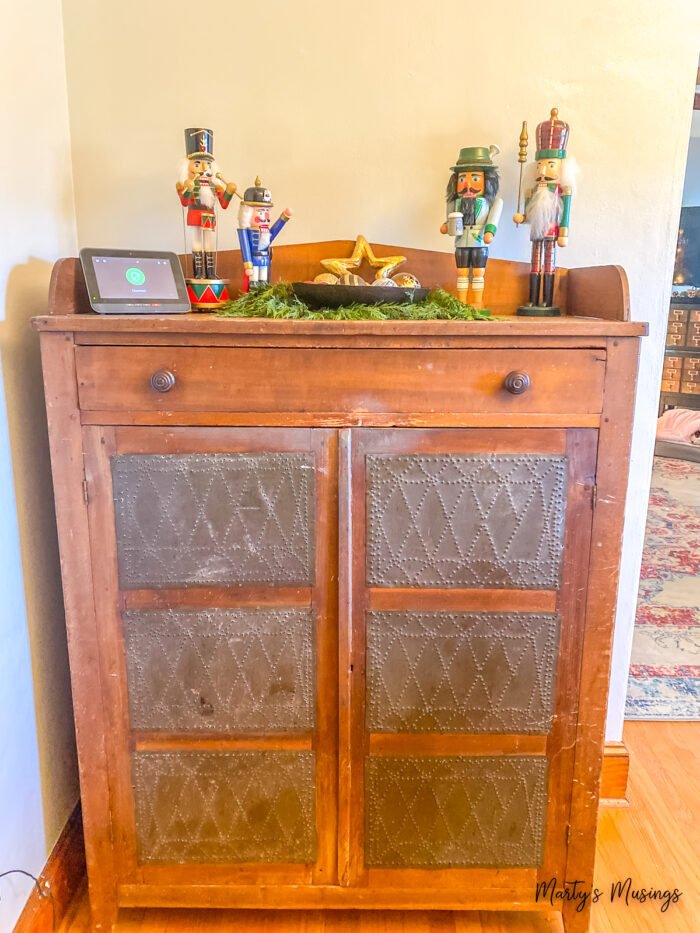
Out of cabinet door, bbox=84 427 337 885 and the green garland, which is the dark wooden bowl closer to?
the green garland

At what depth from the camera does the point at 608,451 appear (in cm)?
120

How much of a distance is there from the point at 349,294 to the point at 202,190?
41 centimetres

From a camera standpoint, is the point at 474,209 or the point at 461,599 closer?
the point at 461,599

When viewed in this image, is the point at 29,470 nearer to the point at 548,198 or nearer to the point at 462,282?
the point at 462,282

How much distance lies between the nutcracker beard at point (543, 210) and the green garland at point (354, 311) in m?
0.31

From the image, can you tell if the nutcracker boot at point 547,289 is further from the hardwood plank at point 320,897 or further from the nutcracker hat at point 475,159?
the hardwood plank at point 320,897

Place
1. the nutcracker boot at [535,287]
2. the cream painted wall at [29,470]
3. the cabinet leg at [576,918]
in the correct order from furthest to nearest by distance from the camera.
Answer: the nutcracker boot at [535,287], the cabinet leg at [576,918], the cream painted wall at [29,470]

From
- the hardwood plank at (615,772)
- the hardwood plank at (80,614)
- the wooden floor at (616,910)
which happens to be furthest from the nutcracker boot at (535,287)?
the wooden floor at (616,910)

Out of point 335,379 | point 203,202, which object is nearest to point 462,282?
point 335,379

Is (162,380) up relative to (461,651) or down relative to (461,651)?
up

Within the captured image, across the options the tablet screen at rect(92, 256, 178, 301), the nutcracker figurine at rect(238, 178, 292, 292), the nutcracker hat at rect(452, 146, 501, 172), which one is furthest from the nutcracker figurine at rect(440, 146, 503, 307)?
the tablet screen at rect(92, 256, 178, 301)

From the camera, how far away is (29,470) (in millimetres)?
1352

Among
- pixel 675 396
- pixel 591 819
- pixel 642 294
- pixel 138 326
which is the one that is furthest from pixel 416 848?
pixel 675 396

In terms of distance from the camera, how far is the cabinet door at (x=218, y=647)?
120cm
